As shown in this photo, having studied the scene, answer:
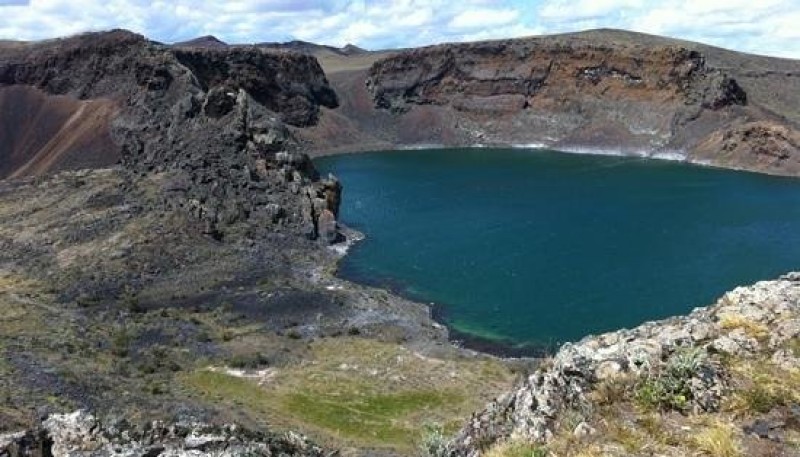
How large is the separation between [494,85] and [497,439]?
168m

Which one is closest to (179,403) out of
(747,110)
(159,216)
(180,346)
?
(180,346)

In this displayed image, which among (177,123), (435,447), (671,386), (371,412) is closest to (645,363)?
(671,386)

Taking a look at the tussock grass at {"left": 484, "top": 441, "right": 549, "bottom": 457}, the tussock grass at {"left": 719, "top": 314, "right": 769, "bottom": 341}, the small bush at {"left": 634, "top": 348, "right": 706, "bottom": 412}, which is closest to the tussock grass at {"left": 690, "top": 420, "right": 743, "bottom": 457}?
the small bush at {"left": 634, "top": 348, "right": 706, "bottom": 412}

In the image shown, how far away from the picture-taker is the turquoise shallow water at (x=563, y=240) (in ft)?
216

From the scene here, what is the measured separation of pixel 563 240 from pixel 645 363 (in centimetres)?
7585

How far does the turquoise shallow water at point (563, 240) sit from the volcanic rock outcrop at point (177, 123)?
39.5ft

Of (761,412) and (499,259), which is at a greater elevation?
(761,412)

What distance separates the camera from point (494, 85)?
176 m

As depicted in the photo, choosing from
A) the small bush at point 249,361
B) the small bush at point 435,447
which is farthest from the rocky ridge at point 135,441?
the small bush at point 249,361

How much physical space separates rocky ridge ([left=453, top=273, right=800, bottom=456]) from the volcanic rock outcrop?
6936 centimetres

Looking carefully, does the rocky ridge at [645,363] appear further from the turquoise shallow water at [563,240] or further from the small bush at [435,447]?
the turquoise shallow water at [563,240]

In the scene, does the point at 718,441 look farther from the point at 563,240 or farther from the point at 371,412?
the point at 563,240

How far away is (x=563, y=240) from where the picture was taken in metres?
87.6

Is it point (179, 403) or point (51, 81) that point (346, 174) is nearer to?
point (51, 81)
